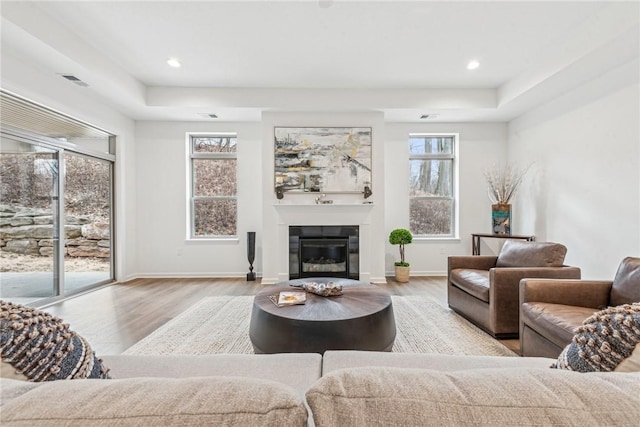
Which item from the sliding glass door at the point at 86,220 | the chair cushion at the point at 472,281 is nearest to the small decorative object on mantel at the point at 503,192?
the chair cushion at the point at 472,281

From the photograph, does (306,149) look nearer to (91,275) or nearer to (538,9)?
(538,9)

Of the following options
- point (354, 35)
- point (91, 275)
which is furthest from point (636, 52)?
point (91, 275)

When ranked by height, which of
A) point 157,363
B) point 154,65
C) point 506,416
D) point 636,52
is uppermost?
point 154,65

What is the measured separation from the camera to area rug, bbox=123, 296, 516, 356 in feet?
7.30

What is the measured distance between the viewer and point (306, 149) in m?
4.41

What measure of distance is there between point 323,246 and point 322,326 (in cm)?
271

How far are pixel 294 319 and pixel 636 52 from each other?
13.0ft

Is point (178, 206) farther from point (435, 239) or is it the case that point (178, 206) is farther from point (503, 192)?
point (503, 192)

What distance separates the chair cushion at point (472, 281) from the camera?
254 centimetres

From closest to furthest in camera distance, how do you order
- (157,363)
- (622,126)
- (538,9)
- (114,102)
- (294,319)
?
(157,363) < (294,319) < (538,9) < (622,126) < (114,102)

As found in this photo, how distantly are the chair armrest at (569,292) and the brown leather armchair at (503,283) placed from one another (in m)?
0.34

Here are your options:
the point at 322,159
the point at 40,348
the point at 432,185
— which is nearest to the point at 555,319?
the point at 40,348

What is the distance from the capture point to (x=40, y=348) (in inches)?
25.9

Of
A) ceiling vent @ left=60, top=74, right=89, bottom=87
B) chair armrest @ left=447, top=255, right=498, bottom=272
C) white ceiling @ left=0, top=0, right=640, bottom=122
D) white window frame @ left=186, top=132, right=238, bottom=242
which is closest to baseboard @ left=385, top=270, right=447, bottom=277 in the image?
chair armrest @ left=447, top=255, right=498, bottom=272
